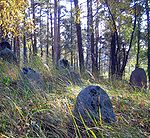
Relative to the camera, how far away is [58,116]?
2.92 metres

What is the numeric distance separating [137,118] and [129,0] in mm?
9187

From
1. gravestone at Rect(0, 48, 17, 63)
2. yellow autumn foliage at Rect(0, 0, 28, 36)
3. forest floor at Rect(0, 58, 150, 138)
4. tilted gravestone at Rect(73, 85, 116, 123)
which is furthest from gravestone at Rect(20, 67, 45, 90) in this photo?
gravestone at Rect(0, 48, 17, 63)

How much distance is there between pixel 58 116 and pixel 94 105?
0.45 metres

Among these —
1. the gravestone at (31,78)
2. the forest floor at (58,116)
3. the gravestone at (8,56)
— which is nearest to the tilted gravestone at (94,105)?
the forest floor at (58,116)

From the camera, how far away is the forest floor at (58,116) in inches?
95.3

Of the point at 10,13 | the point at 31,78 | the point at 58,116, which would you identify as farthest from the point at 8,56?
the point at 58,116

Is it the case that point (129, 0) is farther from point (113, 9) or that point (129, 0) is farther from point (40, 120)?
point (40, 120)

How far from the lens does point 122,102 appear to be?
3.75 meters

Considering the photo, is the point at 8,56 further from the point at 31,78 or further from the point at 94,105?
the point at 94,105

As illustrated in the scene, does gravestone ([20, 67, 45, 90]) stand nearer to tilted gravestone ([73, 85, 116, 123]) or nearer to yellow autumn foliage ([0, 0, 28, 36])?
tilted gravestone ([73, 85, 116, 123])

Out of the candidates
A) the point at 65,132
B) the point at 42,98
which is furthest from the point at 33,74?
the point at 65,132

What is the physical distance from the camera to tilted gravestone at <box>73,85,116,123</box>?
296cm

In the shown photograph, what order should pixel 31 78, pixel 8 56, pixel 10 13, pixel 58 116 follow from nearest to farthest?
pixel 58 116 < pixel 31 78 < pixel 10 13 < pixel 8 56

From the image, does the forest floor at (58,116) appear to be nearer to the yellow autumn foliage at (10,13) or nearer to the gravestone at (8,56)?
the gravestone at (8,56)
